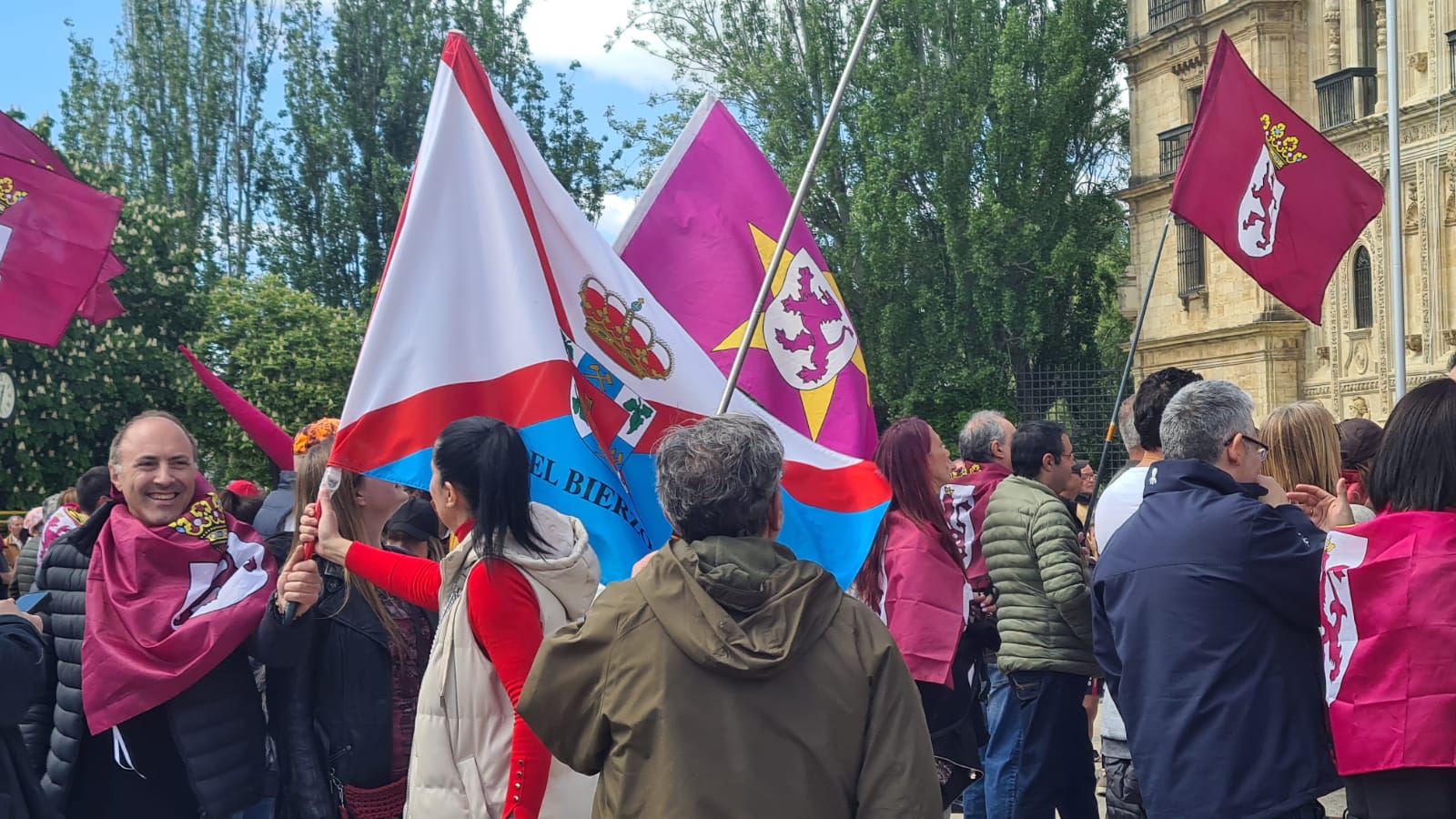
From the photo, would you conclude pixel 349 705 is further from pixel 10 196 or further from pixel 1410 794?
pixel 10 196

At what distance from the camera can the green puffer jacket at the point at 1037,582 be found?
17.5 ft

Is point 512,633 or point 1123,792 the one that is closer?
point 512,633

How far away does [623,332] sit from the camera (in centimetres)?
442

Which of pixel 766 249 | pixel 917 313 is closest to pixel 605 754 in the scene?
pixel 766 249

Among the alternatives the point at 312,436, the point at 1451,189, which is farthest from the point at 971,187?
the point at 312,436

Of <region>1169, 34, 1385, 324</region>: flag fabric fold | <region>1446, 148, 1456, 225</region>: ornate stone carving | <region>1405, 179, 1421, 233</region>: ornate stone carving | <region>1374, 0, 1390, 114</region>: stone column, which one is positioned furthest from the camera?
<region>1374, 0, 1390, 114</region>: stone column

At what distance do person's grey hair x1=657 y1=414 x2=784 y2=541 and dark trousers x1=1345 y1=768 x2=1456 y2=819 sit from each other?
5.07ft

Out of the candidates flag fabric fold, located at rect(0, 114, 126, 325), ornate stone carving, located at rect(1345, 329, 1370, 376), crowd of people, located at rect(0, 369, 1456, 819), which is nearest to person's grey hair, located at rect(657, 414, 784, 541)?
crowd of people, located at rect(0, 369, 1456, 819)

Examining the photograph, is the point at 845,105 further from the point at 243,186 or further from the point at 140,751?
the point at 140,751

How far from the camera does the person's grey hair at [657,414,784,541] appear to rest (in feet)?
8.75

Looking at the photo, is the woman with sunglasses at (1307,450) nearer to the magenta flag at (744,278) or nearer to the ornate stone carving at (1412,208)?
the magenta flag at (744,278)

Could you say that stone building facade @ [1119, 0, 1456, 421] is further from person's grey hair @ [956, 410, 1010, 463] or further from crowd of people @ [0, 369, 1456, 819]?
crowd of people @ [0, 369, 1456, 819]

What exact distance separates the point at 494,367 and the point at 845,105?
94.4ft

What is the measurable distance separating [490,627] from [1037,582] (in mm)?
2819
